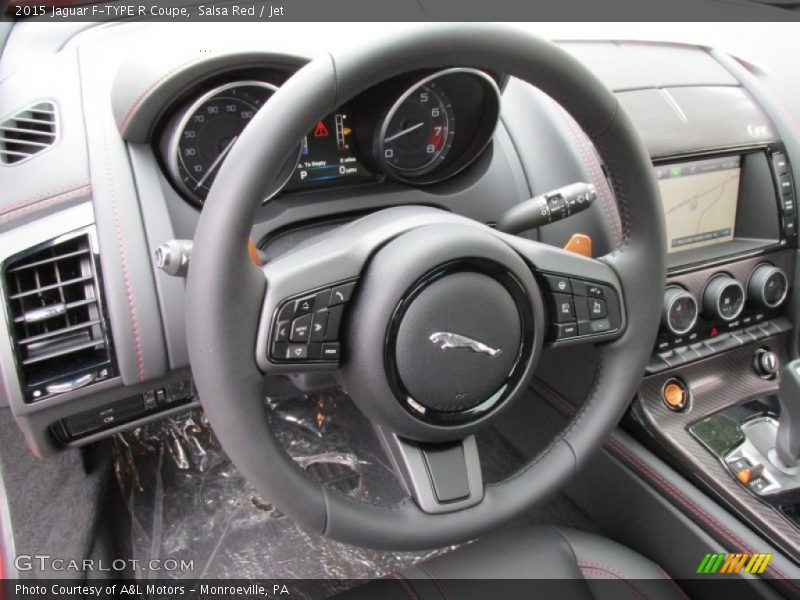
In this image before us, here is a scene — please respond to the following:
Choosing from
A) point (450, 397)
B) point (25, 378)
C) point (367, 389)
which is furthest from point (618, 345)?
point (25, 378)

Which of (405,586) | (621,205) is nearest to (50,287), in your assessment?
(405,586)

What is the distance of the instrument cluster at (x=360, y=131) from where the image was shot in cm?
106

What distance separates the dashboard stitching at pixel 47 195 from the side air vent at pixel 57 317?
69mm

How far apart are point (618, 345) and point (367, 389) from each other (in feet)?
1.32

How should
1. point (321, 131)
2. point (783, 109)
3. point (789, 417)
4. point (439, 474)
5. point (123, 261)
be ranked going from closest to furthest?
point (439, 474)
point (123, 261)
point (321, 131)
point (789, 417)
point (783, 109)

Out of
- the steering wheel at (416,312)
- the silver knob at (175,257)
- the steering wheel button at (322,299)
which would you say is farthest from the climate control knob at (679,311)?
the silver knob at (175,257)

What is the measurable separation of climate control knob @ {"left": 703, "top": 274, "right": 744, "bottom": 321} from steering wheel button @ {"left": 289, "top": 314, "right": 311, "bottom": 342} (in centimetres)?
100

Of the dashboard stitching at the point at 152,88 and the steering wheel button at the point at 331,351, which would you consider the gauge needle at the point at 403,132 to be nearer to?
the dashboard stitching at the point at 152,88

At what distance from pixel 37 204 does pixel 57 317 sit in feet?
0.56

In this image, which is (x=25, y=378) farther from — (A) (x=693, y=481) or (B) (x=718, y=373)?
(B) (x=718, y=373)

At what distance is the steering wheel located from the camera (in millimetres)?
750

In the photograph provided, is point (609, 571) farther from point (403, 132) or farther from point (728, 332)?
point (403, 132)

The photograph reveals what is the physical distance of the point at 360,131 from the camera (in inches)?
45.8

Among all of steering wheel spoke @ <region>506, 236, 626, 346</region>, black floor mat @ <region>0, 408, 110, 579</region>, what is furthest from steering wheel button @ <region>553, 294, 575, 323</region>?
black floor mat @ <region>0, 408, 110, 579</region>
